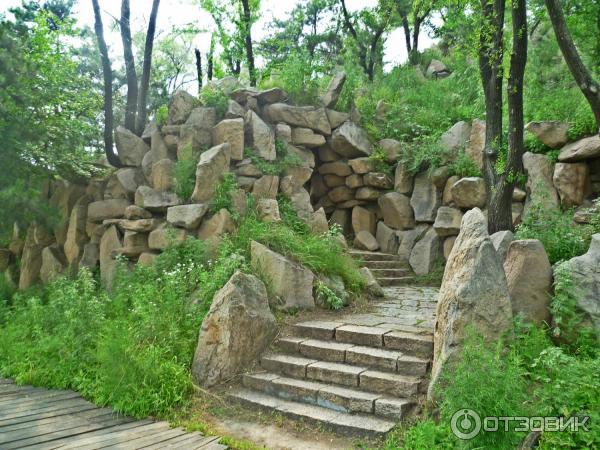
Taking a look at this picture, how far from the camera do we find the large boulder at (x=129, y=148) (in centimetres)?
877

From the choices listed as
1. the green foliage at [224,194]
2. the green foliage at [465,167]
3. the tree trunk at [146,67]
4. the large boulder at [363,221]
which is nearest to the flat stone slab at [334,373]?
the green foliage at [224,194]

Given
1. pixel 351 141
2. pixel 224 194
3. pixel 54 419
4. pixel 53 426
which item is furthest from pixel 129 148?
pixel 53 426

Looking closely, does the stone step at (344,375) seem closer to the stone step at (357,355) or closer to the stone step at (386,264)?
the stone step at (357,355)

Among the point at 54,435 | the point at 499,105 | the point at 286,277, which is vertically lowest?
the point at 54,435

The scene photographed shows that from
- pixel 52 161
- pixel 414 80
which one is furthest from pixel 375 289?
pixel 414 80

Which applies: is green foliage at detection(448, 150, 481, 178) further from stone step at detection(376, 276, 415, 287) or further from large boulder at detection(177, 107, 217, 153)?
large boulder at detection(177, 107, 217, 153)

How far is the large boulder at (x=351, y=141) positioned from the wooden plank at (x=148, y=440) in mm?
6854

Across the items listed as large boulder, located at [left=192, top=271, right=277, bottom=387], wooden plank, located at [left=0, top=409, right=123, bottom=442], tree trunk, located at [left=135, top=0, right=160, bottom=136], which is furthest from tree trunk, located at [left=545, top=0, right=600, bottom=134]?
tree trunk, located at [left=135, top=0, right=160, bottom=136]

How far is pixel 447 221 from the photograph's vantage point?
28.1 ft

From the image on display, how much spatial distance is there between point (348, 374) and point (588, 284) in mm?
2272

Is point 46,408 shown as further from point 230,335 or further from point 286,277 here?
point 286,277

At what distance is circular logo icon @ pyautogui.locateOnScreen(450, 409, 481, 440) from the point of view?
3180 millimetres

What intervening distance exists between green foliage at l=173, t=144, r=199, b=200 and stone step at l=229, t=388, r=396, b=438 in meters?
3.95

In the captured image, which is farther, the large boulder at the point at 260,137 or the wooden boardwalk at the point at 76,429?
the large boulder at the point at 260,137
